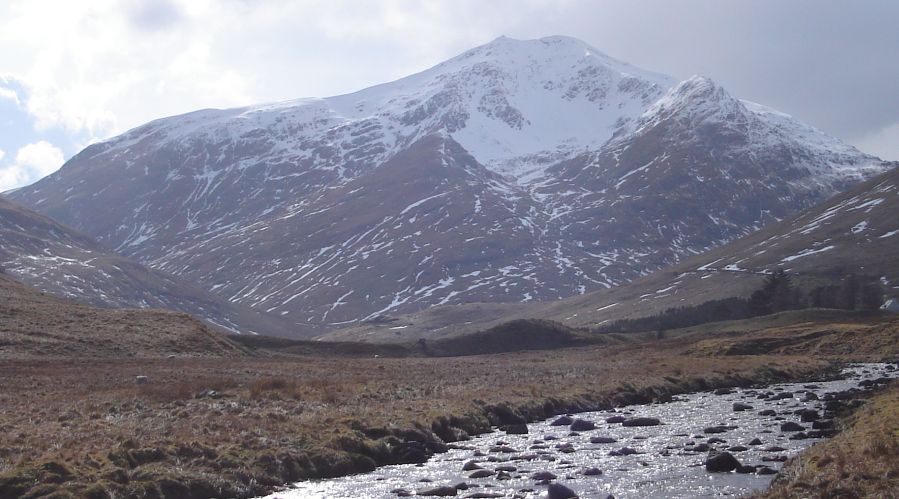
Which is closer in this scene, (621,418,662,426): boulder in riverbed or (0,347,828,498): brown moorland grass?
(0,347,828,498): brown moorland grass

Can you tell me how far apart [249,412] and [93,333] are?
56.3 meters

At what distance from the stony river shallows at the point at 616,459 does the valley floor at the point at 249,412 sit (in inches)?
86.0

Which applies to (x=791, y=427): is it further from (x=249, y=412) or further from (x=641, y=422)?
(x=249, y=412)

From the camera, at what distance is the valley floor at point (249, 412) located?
32875 mm

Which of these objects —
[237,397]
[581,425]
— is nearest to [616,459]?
[581,425]

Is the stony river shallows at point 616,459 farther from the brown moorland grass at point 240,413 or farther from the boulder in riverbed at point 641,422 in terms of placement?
the brown moorland grass at point 240,413

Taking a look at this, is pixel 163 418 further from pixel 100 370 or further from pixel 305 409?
pixel 100 370

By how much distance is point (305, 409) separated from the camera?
49.3 meters

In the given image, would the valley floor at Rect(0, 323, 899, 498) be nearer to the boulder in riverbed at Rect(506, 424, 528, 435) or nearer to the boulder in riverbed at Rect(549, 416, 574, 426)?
the boulder in riverbed at Rect(506, 424, 528, 435)

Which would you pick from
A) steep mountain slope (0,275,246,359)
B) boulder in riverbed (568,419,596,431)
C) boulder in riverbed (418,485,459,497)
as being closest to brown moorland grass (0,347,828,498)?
boulder in riverbed (568,419,596,431)

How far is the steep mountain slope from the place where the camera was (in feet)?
288

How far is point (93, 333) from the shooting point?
9606cm

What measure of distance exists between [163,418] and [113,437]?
6609 mm

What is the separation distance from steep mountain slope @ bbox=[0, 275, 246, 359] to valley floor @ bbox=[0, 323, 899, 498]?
8.95 m
